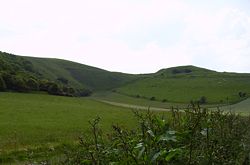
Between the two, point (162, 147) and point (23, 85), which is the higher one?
point (23, 85)

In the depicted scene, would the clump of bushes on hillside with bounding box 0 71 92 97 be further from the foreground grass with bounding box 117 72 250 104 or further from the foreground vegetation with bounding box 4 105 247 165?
the foreground vegetation with bounding box 4 105 247 165

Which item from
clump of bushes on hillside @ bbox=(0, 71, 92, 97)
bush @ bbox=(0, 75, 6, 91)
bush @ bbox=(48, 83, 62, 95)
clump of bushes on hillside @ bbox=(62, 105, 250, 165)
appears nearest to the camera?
clump of bushes on hillside @ bbox=(62, 105, 250, 165)

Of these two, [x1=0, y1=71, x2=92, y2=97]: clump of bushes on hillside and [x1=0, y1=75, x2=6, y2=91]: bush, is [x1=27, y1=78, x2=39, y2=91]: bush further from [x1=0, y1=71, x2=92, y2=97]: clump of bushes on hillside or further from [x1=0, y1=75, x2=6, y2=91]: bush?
[x1=0, y1=75, x2=6, y2=91]: bush

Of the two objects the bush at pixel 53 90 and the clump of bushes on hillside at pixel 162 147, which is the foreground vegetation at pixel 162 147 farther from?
the bush at pixel 53 90

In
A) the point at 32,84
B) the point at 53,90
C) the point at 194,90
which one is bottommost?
the point at 53,90

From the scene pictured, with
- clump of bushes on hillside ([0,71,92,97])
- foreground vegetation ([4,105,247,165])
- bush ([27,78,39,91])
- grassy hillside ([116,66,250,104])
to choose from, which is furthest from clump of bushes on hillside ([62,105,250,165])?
grassy hillside ([116,66,250,104])

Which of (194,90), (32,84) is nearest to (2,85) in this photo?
(32,84)

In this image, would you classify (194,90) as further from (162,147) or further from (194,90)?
(162,147)

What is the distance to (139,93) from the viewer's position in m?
172

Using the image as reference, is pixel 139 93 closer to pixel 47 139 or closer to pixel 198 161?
pixel 47 139

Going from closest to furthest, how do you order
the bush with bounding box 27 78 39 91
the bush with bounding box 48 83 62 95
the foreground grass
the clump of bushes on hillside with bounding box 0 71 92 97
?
1. the clump of bushes on hillside with bounding box 0 71 92 97
2. the bush with bounding box 27 78 39 91
3. the bush with bounding box 48 83 62 95
4. the foreground grass

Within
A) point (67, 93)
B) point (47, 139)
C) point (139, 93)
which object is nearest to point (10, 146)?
point (47, 139)

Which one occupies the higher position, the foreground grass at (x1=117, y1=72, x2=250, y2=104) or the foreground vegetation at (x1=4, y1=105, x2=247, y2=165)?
the foreground grass at (x1=117, y1=72, x2=250, y2=104)

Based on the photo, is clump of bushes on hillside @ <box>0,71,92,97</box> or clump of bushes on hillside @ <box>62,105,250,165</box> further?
clump of bushes on hillside @ <box>0,71,92,97</box>
